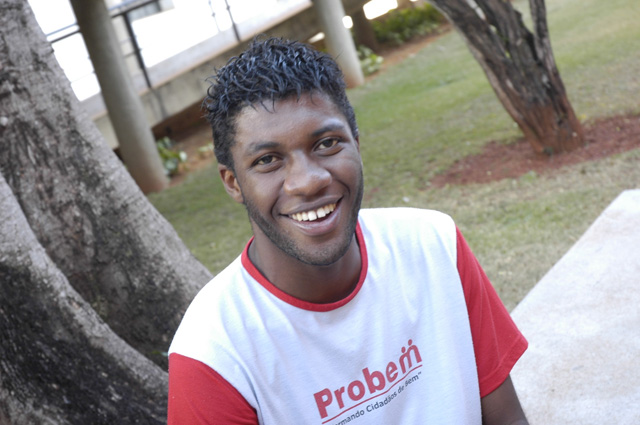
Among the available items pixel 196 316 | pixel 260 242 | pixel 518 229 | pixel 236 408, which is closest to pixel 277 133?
pixel 260 242

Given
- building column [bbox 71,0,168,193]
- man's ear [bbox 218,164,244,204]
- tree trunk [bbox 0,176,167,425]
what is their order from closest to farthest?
man's ear [bbox 218,164,244,204], tree trunk [bbox 0,176,167,425], building column [bbox 71,0,168,193]

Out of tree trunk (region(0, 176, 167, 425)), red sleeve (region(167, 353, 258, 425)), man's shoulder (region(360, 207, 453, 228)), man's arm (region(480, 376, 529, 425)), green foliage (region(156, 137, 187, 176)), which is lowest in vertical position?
green foliage (region(156, 137, 187, 176))

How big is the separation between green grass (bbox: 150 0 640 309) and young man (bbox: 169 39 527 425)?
2710mm

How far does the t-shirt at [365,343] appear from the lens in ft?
5.62

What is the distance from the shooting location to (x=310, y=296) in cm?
187

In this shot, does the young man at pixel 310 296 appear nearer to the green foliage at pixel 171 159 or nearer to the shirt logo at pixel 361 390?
the shirt logo at pixel 361 390

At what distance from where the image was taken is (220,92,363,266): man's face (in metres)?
1.79

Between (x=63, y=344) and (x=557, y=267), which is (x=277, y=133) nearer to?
(x=63, y=344)

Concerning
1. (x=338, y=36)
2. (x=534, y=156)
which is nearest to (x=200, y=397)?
(x=534, y=156)

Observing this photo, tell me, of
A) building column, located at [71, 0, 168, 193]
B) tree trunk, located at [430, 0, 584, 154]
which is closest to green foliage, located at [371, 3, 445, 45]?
building column, located at [71, 0, 168, 193]

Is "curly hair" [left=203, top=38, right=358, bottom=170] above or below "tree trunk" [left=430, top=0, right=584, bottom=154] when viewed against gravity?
Result: above

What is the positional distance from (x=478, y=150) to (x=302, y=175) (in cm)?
603

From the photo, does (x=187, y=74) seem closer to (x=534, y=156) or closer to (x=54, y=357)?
(x=534, y=156)

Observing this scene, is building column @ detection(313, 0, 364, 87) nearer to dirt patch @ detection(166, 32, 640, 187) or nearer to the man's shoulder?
dirt patch @ detection(166, 32, 640, 187)
